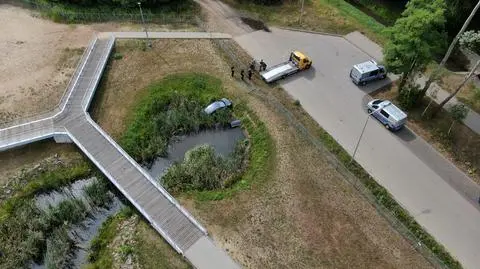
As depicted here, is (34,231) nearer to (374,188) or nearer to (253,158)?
(253,158)

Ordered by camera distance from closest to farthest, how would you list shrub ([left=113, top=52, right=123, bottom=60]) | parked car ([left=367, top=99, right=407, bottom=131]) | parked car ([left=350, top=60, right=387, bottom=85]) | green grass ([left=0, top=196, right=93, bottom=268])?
1. green grass ([left=0, top=196, right=93, bottom=268])
2. parked car ([left=367, top=99, right=407, bottom=131])
3. parked car ([left=350, top=60, right=387, bottom=85])
4. shrub ([left=113, top=52, right=123, bottom=60])

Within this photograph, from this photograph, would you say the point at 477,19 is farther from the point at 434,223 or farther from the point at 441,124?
the point at 434,223

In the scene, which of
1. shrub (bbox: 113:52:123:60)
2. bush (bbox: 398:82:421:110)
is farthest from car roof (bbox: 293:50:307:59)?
shrub (bbox: 113:52:123:60)

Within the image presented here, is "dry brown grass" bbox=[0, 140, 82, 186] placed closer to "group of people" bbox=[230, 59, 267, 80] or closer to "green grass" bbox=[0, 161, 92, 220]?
"green grass" bbox=[0, 161, 92, 220]

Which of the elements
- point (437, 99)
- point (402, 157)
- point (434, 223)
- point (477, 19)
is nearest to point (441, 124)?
point (437, 99)

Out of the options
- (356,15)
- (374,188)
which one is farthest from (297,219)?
(356,15)

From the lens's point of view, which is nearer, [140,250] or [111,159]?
[140,250]
